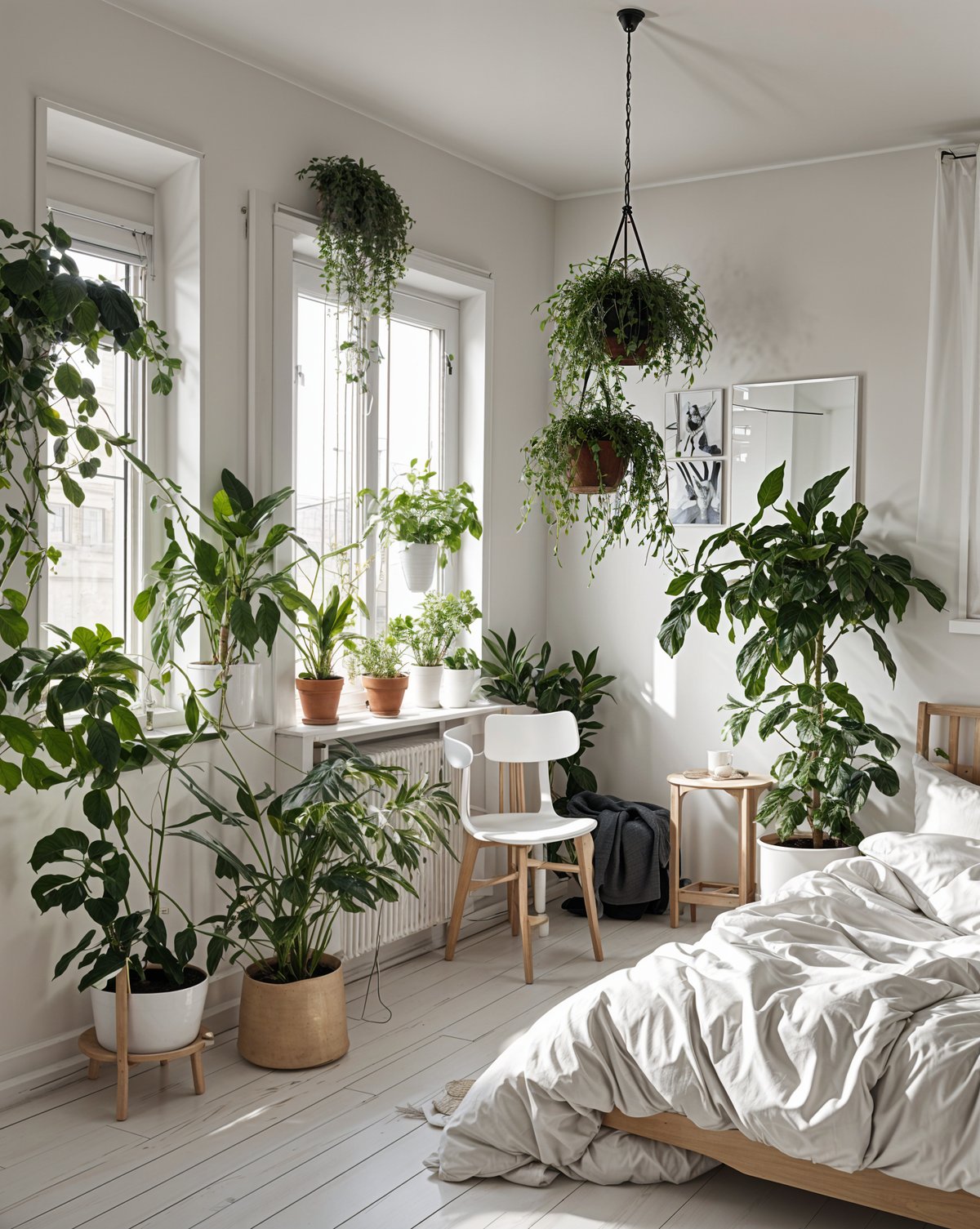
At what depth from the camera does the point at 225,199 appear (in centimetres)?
357

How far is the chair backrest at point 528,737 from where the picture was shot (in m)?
4.35

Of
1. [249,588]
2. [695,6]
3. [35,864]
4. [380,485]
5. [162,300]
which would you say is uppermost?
[695,6]

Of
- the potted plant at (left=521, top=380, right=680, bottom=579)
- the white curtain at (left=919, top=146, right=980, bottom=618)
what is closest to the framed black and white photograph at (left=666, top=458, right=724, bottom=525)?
the potted plant at (left=521, top=380, right=680, bottom=579)

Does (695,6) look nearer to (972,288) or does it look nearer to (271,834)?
(972,288)

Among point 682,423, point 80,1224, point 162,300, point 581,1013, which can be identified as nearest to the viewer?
point 80,1224

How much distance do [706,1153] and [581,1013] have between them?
39cm

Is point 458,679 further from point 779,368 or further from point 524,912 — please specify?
point 779,368

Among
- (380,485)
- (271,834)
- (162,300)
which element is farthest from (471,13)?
(271,834)

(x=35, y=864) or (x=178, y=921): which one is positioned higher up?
(x=35, y=864)

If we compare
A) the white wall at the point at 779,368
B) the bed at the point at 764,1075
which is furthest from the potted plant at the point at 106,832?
the white wall at the point at 779,368

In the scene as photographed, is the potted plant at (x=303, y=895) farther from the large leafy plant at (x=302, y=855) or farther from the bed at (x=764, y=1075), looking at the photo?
the bed at (x=764, y=1075)

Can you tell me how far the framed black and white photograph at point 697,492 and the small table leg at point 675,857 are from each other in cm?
107

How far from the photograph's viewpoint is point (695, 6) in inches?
127

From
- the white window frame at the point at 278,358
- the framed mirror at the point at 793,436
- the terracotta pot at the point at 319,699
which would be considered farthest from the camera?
the framed mirror at the point at 793,436
